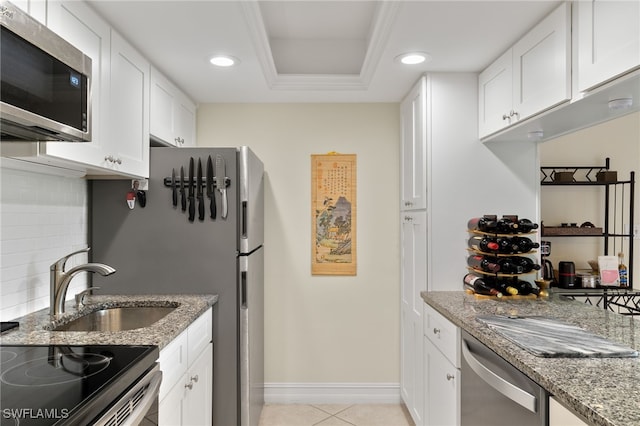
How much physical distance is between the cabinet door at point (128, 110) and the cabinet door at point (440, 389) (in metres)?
1.84

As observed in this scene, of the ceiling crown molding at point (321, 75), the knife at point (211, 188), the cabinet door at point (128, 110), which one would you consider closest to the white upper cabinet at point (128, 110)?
the cabinet door at point (128, 110)

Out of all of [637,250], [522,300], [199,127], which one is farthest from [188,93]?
[637,250]

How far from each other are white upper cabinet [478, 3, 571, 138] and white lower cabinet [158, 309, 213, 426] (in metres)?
1.86

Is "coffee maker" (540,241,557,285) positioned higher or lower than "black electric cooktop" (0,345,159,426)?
higher

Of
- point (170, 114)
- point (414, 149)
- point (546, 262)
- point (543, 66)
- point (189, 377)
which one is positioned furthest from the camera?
point (414, 149)

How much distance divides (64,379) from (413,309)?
209cm

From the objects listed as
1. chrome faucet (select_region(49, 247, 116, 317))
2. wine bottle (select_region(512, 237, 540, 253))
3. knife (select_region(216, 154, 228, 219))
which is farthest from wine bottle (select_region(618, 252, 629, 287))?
chrome faucet (select_region(49, 247, 116, 317))

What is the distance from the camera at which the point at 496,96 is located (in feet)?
7.24

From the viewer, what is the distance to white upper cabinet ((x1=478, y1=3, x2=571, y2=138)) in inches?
63.7

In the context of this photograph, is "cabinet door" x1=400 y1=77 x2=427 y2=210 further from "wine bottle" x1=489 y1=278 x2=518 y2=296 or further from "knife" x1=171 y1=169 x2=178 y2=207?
"knife" x1=171 y1=169 x2=178 y2=207

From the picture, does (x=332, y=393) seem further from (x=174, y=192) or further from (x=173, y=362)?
(x=174, y=192)

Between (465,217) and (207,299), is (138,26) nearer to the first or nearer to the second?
(207,299)

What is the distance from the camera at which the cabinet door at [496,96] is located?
2.07 m

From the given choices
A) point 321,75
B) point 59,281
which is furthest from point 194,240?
point 321,75
